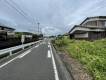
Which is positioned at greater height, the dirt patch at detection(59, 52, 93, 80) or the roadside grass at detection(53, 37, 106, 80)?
the roadside grass at detection(53, 37, 106, 80)

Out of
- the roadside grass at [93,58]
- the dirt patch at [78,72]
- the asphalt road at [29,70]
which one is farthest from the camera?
the roadside grass at [93,58]

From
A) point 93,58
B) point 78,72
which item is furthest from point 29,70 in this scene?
point 93,58

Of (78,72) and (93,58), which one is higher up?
(93,58)

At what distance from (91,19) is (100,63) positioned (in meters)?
51.5

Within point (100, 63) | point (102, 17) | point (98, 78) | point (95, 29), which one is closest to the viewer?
point (98, 78)

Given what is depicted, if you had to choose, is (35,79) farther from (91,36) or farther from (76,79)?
(91,36)

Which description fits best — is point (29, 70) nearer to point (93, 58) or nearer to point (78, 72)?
point (78, 72)

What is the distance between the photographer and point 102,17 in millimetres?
56125

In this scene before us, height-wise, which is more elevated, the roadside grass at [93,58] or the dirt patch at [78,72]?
the roadside grass at [93,58]

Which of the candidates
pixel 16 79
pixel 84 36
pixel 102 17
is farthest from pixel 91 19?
pixel 16 79

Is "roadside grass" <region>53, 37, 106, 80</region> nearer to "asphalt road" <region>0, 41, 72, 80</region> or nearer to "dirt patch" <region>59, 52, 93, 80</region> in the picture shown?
"dirt patch" <region>59, 52, 93, 80</region>

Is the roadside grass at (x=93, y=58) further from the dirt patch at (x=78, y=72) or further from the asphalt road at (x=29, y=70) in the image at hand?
the asphalt road at (x=29, y=70)

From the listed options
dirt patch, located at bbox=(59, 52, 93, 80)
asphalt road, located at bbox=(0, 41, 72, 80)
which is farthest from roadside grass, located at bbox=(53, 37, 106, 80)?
asphalt road, located at bbox=(0, 41, 72, 80)

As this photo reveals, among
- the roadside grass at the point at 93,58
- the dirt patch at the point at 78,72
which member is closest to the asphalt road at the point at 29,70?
the dirt patch at the point at 78,72
